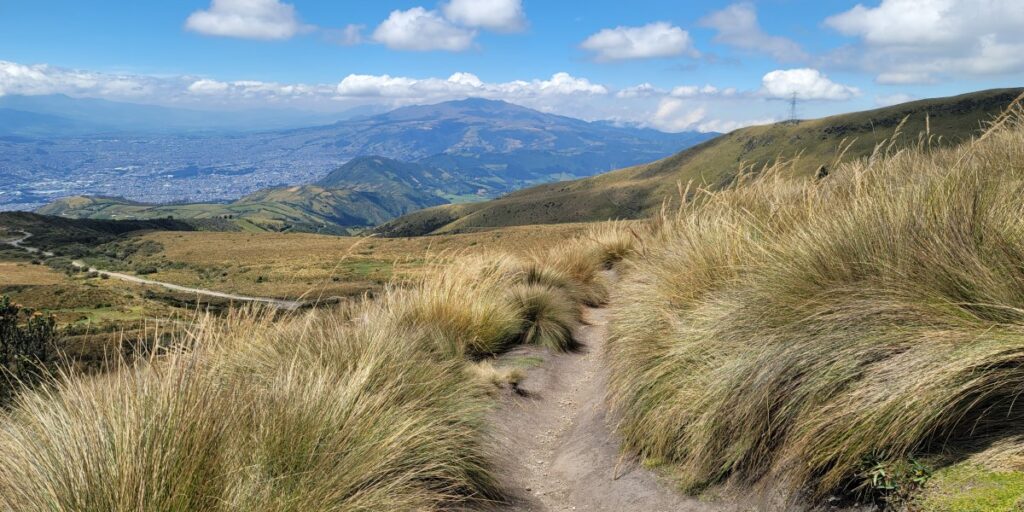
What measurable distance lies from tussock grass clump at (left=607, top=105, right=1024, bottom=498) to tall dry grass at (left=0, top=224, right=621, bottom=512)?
140cm

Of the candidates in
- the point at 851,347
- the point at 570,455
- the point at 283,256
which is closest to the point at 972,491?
the point at 851,347

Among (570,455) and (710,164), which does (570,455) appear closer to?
(570,455)

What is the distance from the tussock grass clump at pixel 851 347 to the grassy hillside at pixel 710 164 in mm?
124578

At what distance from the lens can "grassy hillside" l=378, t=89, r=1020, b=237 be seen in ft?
458

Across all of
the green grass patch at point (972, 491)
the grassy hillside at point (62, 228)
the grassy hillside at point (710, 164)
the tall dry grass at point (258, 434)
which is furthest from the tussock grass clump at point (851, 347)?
the grassy hillside at point (710, 164)

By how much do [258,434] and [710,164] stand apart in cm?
19442

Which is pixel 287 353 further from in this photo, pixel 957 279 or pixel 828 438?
pixel 957 279

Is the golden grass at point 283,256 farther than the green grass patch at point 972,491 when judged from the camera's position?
Yes

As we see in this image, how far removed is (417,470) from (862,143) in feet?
513

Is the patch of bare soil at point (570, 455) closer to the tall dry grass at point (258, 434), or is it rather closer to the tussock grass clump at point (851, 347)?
the tussock grass clump at point (851, 347)

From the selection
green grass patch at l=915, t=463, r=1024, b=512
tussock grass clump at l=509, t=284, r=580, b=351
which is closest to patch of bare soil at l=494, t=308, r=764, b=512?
tussock grass clump at l=509, t=284, r=580, b=351

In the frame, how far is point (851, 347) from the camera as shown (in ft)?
9.31

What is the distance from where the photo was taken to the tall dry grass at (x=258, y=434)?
213 cm

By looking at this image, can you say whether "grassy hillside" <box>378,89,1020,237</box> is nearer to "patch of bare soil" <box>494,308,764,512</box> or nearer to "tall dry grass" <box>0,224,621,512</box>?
"patch of bare soil" <box>494,308,764,512</box>
